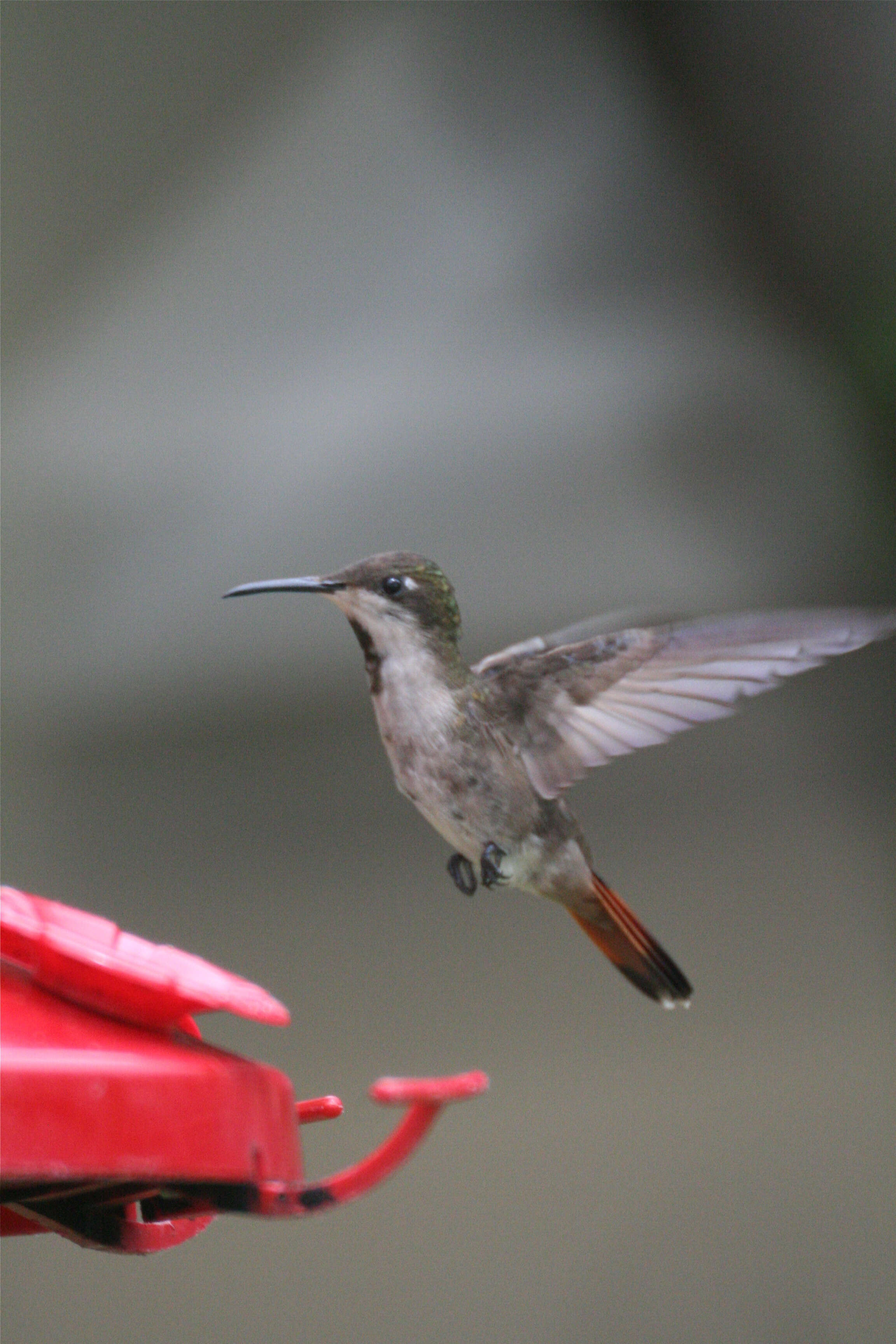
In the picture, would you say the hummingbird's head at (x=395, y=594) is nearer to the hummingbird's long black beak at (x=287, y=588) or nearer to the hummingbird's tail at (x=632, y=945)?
the hummingbird's long black beak at (x=287, y=588)

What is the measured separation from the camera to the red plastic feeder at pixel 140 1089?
671 mm

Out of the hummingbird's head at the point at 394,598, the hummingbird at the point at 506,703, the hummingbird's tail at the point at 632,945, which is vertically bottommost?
the hummingbird's tail at the point at 632,945

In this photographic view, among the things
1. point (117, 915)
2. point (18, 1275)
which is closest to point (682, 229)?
point (117, 915)

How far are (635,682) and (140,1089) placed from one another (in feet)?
2.22

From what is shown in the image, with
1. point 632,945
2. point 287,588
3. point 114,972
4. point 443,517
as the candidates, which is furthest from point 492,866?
point 443,517

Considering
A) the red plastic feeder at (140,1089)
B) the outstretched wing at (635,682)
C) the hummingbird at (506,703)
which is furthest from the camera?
the hummingbird at (506,703)

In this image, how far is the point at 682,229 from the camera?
3.05 metres

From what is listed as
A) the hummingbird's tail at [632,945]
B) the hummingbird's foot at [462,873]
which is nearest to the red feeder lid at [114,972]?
the hummingbird's foot at [462,873]

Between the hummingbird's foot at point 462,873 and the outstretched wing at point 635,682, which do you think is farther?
the hummingbird's foot at point 462,873

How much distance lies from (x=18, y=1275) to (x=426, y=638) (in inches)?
83.5

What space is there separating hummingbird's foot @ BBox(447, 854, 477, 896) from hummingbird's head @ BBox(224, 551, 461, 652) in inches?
Result: 9.7

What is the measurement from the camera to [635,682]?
1229 mm

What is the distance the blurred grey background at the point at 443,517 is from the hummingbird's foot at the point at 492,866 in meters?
1.48

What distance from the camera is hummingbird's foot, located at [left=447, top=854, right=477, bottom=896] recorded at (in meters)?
1.28
